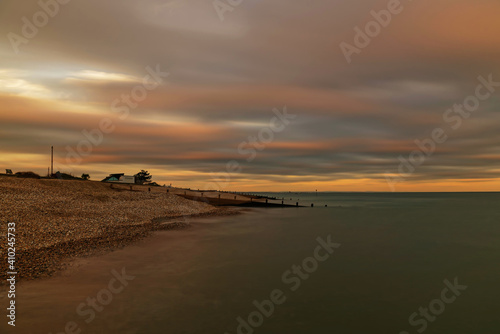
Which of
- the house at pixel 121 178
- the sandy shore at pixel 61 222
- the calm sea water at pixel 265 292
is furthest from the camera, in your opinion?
→ the house at pixel 121 178

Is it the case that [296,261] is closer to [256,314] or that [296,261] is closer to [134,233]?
[256,314]

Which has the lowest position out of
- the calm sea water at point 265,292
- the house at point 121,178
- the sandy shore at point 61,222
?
the calm sea water at point 265,292

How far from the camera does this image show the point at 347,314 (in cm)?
1483

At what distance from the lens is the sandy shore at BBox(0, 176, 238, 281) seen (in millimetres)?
19188

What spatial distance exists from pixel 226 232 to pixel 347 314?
25518 mm

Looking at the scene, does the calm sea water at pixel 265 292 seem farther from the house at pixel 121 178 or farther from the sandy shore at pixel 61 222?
the house at pixel 121 178

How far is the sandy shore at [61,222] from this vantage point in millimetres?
19188

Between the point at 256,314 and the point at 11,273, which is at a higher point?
the point at 11,273

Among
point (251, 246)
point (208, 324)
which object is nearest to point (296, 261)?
point (251, 246)

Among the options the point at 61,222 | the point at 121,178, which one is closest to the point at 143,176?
the point at 121,178

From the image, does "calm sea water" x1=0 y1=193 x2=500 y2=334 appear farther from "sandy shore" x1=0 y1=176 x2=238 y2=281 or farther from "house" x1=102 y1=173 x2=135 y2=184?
"house" x1=102 y1=173 x2=135 y2=184

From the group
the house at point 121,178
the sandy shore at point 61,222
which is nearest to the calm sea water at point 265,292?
the sandy shore at point 61,222

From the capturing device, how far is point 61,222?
28.7 meters

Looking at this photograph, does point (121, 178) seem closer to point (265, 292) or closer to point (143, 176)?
point (143, 176)
